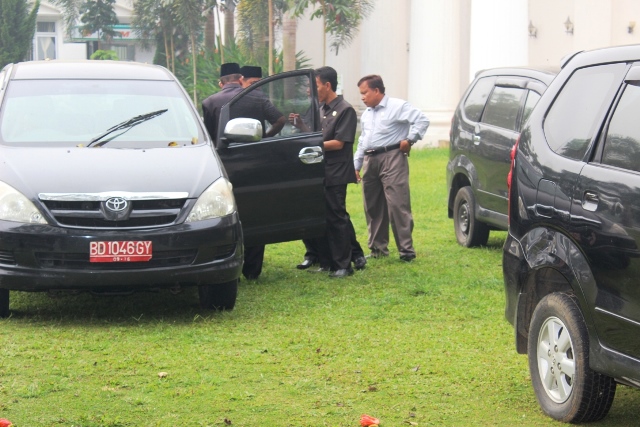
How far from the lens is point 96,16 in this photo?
4566cm

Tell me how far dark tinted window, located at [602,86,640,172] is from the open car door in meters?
3.92

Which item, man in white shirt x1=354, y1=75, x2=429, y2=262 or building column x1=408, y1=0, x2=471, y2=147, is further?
building column x1=408, y1=0, x2=471, y2=147

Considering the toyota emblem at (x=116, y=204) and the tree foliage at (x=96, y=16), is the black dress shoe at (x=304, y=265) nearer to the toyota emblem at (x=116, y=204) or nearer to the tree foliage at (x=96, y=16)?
the toyota emblem at (x=116, y=204)

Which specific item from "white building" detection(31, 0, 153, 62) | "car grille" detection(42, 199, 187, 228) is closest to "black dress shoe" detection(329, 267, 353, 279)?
"car grille" detection(42, 199, 187, 228)

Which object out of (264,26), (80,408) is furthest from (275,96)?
(264,26)

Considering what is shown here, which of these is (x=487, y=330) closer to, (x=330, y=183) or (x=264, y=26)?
(x=330, y=183)

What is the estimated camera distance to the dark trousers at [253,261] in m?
9.74

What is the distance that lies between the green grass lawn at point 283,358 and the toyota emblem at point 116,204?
0.80m

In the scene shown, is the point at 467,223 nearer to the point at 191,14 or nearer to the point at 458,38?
the point at 458,38

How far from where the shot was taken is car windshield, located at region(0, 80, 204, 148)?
→ 8117 millimetres

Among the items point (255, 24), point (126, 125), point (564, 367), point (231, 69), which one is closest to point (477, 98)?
point (231, 69)

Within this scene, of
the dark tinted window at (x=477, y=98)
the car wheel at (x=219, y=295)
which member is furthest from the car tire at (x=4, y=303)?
the dark tinted window at (x=477, y=98)

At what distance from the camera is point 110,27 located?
4672 centimetres

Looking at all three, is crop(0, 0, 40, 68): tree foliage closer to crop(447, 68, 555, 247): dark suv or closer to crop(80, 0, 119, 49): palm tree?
crop(80, 0, 119, 49): palm tree
